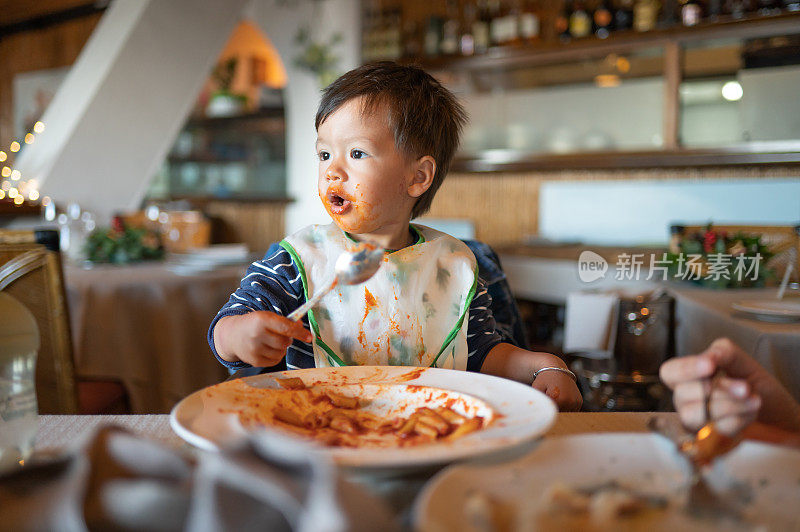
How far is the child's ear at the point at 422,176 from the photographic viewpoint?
1312 millimetres

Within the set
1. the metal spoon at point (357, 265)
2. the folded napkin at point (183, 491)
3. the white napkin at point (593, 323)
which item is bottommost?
the white napkin at point (593, 323)

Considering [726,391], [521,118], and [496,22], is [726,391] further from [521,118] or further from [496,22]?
[496,22]

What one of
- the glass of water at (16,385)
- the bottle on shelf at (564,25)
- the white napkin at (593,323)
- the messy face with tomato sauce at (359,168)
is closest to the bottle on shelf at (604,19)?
the bottle on shelf at (564,25)

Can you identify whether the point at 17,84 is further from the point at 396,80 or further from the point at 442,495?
the point at 442,495

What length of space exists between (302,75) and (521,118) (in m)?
1.97

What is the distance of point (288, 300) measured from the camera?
3.90 feet

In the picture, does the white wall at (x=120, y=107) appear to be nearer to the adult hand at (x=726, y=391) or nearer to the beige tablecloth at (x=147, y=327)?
the beige tablecloth at (x=147, y=327)

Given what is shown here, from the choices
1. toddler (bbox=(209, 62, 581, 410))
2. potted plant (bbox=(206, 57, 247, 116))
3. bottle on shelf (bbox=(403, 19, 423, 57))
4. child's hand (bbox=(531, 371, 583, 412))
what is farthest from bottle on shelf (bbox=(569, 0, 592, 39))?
child's hand (bbox=(531, 371, 583, 412))

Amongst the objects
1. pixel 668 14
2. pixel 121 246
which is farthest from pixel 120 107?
pixel 668 14

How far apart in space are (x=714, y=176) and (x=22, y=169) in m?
4.31

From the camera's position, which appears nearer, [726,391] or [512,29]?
[726,391]

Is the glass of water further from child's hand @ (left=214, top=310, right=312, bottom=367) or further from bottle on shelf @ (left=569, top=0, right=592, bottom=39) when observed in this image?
bottle on shelf @ (left=569, top=0, right=592, bottom=39)

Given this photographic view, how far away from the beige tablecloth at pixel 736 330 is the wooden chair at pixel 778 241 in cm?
14

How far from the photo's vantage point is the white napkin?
7.72 feet
